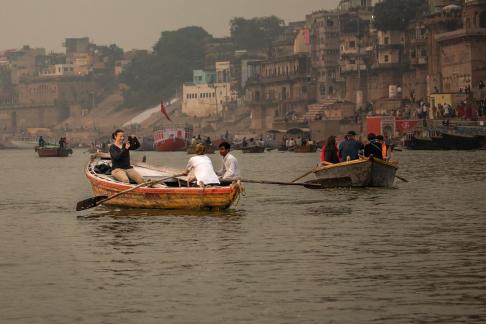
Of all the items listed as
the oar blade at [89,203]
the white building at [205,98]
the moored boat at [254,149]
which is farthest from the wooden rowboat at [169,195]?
the white building at [205,98]

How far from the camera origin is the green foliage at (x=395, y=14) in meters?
132

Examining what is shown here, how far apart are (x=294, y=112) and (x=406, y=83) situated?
92.1 feet

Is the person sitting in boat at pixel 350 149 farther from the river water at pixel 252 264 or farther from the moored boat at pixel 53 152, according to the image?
the moored boat at pixel 53 152

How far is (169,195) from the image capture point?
2805cm

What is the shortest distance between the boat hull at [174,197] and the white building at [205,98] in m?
157

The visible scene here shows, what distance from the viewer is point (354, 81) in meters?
137

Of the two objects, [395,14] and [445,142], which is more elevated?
[395,14]

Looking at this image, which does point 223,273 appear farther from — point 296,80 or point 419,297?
point 296,80

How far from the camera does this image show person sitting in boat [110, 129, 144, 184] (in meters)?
29.1

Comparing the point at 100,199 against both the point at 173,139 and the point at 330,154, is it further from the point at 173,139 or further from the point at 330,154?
the point at 173,139

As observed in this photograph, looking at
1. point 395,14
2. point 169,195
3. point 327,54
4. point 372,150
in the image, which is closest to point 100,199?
point 169,195

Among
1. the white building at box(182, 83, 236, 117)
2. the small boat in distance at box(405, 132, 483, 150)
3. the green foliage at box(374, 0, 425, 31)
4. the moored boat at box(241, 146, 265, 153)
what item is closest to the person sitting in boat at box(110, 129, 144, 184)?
the small boat in distance at box(405, 132, 483, 150)

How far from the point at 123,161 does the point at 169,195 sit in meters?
1.90

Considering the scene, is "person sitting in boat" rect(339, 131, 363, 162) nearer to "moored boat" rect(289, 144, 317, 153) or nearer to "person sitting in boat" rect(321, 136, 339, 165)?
"person sitting in boat" rect(321, 136, 339, 165)
